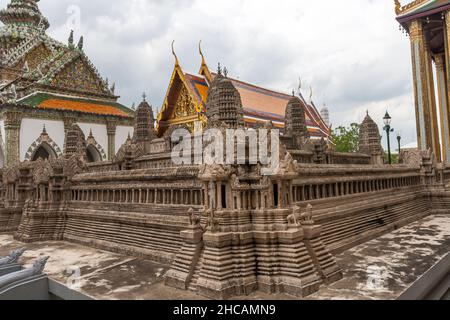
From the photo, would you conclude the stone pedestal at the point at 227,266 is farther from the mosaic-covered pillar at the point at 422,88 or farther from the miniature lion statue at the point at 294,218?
the mosaic-covered pillar at the point at 422,88

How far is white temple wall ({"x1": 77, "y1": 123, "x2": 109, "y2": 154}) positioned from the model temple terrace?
11.4 metres

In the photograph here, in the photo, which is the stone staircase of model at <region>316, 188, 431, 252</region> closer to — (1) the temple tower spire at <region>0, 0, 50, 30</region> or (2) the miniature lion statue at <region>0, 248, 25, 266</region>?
(2) the miniature lion statue at <region>0, 248, 25, 266</region>

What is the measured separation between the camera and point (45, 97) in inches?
1249

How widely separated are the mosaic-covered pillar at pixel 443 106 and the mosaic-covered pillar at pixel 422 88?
566 mm

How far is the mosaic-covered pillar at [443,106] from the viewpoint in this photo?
28094 mm

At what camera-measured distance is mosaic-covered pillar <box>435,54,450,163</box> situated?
92.2ft

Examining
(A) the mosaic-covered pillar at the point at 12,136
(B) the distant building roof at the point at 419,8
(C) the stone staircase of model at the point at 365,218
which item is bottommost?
(C) the stone staircase of model at the point at 365,218

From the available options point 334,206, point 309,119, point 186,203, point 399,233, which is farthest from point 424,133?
point 186,203

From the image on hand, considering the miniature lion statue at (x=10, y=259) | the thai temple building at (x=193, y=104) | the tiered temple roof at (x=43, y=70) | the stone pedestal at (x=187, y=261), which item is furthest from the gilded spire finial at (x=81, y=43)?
the stone pedestal at (x=187, y=261)

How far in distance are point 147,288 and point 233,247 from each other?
Result: 6.81 feet

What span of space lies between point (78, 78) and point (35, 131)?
724 centimetres

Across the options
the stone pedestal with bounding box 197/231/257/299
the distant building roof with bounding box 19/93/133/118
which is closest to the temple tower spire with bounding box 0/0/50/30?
the distant building roof with bounding box 19/93/133/118
